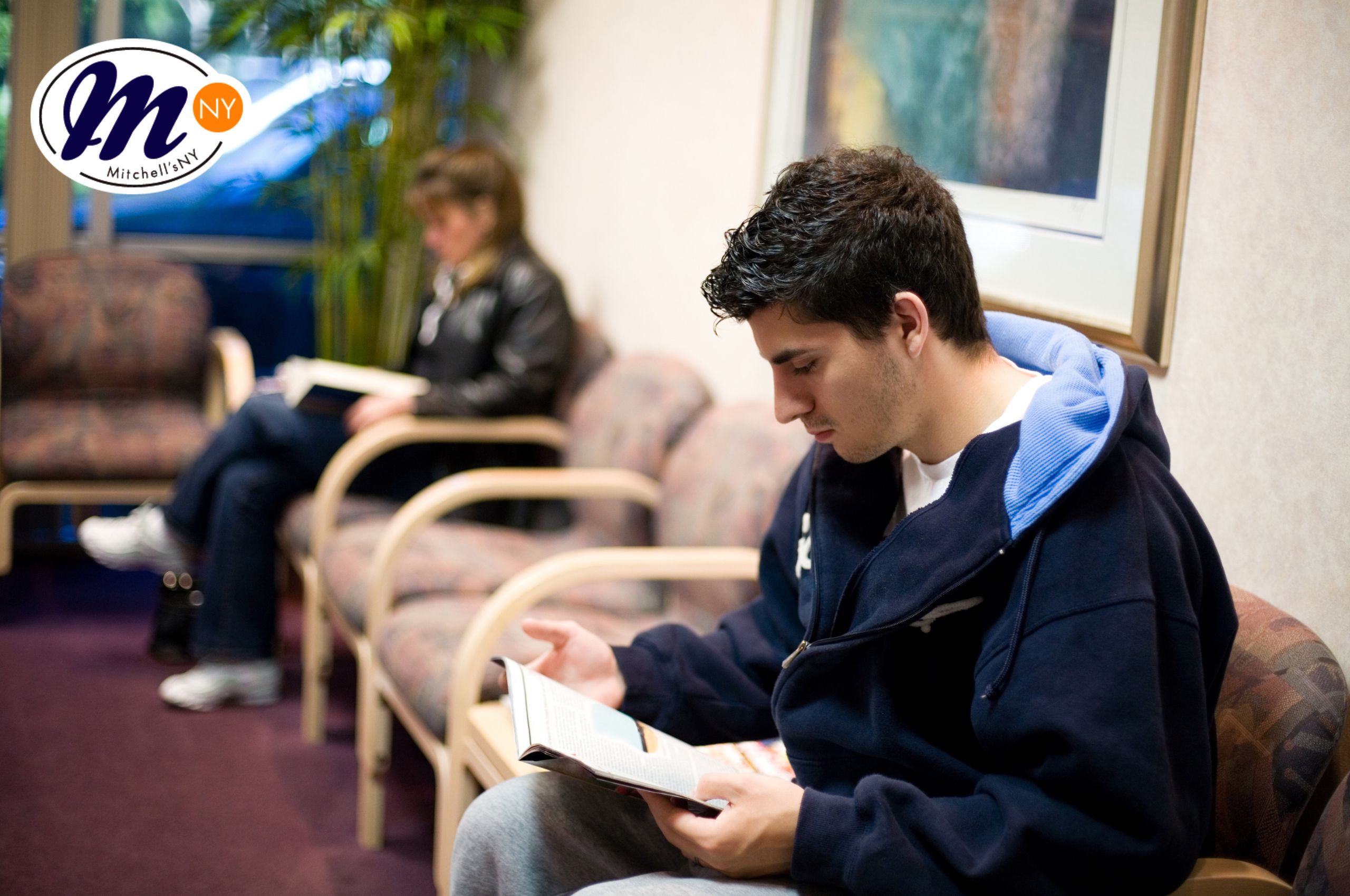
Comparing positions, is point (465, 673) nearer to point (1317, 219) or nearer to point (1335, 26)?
point (1317, 219)

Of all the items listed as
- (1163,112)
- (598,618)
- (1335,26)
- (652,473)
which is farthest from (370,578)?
(1335,26)

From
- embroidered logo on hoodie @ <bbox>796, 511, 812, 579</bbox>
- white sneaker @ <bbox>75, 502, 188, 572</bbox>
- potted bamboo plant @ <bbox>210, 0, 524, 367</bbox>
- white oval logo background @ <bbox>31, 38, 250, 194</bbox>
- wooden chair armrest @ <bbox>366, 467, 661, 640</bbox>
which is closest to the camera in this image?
white oval logo background @ <bbox>31, 38, 250, 194</bbox>

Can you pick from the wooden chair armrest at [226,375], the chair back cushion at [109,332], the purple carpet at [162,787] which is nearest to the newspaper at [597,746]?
the purple carpet at [162,787]

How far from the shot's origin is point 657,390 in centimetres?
273

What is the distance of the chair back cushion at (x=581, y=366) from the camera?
123 inches

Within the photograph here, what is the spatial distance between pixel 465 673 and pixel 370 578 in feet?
1.75

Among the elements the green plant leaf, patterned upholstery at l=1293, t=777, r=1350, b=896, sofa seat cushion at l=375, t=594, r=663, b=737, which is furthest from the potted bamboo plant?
patterned upholstery at l=1293, t=777, r=1350, b=896

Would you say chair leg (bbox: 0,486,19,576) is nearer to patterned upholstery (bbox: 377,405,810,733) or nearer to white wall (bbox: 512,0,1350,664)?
patterned upholstery (bbox: 377,405,810,733)

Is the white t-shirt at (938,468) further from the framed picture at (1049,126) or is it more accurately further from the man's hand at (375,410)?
the man's hand at (375,410)

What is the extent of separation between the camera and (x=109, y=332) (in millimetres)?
3645

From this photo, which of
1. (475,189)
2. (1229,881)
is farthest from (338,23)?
(1229,881)

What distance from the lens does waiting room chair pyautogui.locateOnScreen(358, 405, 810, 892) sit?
1.94 meters

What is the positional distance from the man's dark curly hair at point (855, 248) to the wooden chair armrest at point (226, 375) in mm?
2479

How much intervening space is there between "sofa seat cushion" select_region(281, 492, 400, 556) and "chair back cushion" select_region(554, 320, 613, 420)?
0.48m
